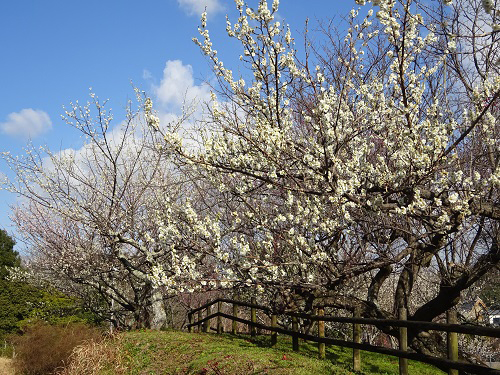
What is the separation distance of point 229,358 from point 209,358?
62cm

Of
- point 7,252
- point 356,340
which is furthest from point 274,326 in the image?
point 7,252

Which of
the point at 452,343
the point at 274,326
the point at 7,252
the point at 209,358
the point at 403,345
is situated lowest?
the point at 209,358

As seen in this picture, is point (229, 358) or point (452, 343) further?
point (229, 358)

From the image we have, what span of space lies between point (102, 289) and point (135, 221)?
8.93 ft

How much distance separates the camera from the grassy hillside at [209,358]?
8719 mm

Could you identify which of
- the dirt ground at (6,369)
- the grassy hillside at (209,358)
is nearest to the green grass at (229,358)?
the grassy hillside at (209,358)

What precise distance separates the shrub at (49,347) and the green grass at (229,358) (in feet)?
7.40

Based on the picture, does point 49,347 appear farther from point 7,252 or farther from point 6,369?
point 7,252

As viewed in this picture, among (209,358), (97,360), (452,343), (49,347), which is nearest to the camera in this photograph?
(452,343)

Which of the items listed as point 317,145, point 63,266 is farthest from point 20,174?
point 317,145

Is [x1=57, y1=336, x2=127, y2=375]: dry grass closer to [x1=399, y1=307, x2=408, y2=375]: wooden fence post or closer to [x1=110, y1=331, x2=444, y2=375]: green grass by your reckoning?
[x1=110, y1=331, x2=444, y2=375]: green grass

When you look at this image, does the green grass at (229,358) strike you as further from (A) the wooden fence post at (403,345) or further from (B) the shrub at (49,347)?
(B) the shrub at (49,347)

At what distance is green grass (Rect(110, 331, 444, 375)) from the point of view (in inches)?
340

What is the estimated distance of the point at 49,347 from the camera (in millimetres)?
15305
